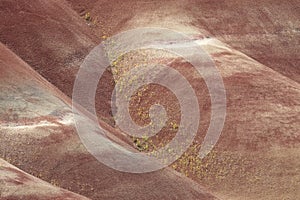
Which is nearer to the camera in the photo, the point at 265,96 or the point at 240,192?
the point at 240,192

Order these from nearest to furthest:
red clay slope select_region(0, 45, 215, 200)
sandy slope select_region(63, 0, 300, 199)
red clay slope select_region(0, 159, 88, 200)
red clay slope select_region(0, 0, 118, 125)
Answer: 1. red clay slope select_region(0, 159, 88, 200)
2. red clay slope select_region(0, 45, 215, 200)
3. sandy slope select_region(63, 0, 300, 199)
4. red clay slope select_region(0, 0, 118, 125)

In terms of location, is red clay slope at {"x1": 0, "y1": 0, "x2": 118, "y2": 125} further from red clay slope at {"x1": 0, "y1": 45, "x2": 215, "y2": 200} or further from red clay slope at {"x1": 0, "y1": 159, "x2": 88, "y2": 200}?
red clay slope at {"x1": 0, "y1": 159, "x2": 88, "y2": 200}

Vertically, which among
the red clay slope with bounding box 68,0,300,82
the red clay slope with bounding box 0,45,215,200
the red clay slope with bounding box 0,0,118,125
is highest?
the red clay slope with bounding box 0,45,215,200

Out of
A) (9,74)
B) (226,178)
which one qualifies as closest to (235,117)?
(226,178)

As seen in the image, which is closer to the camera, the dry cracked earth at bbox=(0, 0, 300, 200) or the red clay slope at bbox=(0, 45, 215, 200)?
the red clay slope at bbox=(0, 45, 215, 200)

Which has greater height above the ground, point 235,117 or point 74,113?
point 74,113

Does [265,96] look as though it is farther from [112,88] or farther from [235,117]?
[112,88]

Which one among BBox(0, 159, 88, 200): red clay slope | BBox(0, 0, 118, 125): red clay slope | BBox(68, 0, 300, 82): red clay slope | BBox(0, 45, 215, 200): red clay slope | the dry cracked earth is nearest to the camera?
BBox(0, 159, 88, 200): red clay slope

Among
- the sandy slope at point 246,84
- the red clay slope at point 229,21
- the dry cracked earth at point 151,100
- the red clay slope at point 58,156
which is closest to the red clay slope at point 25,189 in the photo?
the dry cracked earth at point 151,100

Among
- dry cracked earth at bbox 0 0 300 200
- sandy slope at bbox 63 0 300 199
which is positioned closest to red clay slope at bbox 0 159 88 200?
dry cracked earth at bbox 0 0 300 200
